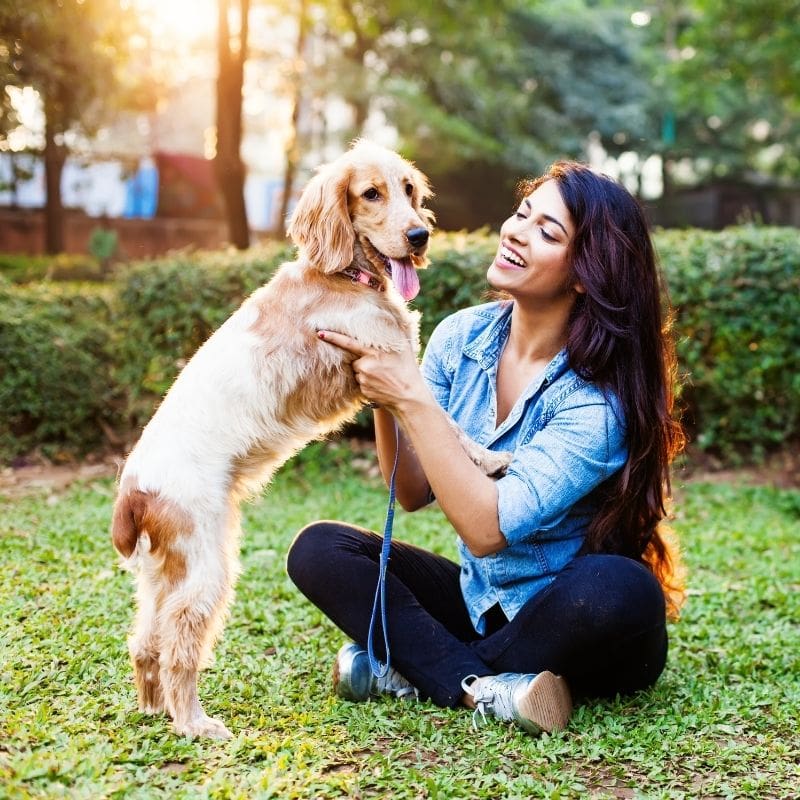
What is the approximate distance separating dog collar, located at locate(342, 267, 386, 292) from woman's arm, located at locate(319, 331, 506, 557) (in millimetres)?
242

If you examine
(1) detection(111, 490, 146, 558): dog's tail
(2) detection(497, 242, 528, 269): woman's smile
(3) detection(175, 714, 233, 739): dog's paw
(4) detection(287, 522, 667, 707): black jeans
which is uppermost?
(2) detection(497, 242, 528, 269): woman's smile

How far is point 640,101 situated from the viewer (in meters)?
23.6

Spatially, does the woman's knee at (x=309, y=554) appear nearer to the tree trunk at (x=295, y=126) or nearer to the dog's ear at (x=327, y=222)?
the dog's ear at (x=327, y=222)

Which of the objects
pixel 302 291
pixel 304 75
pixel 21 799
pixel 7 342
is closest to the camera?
pixel 21 799

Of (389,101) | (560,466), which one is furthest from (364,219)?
(389,101)

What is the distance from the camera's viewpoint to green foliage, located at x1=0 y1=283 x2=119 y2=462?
6.92m

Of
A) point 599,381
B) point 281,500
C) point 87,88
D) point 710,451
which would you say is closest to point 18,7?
point 87,88

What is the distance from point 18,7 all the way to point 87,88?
7.18 feet

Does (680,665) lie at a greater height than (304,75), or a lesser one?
lesser

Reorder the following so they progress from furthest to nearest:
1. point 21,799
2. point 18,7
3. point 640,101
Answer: point 640,101, point 18,7, point 21,799

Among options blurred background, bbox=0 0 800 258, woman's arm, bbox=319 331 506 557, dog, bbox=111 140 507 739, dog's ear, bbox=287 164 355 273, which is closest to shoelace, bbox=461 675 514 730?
woman's arm, bbox=319 331 506 557

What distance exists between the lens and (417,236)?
9.60 feet

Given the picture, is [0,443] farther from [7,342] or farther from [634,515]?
[634,515]

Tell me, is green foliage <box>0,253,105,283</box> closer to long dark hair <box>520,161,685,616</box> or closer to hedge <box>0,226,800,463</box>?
hedge <box>0,226,800,463</box>
